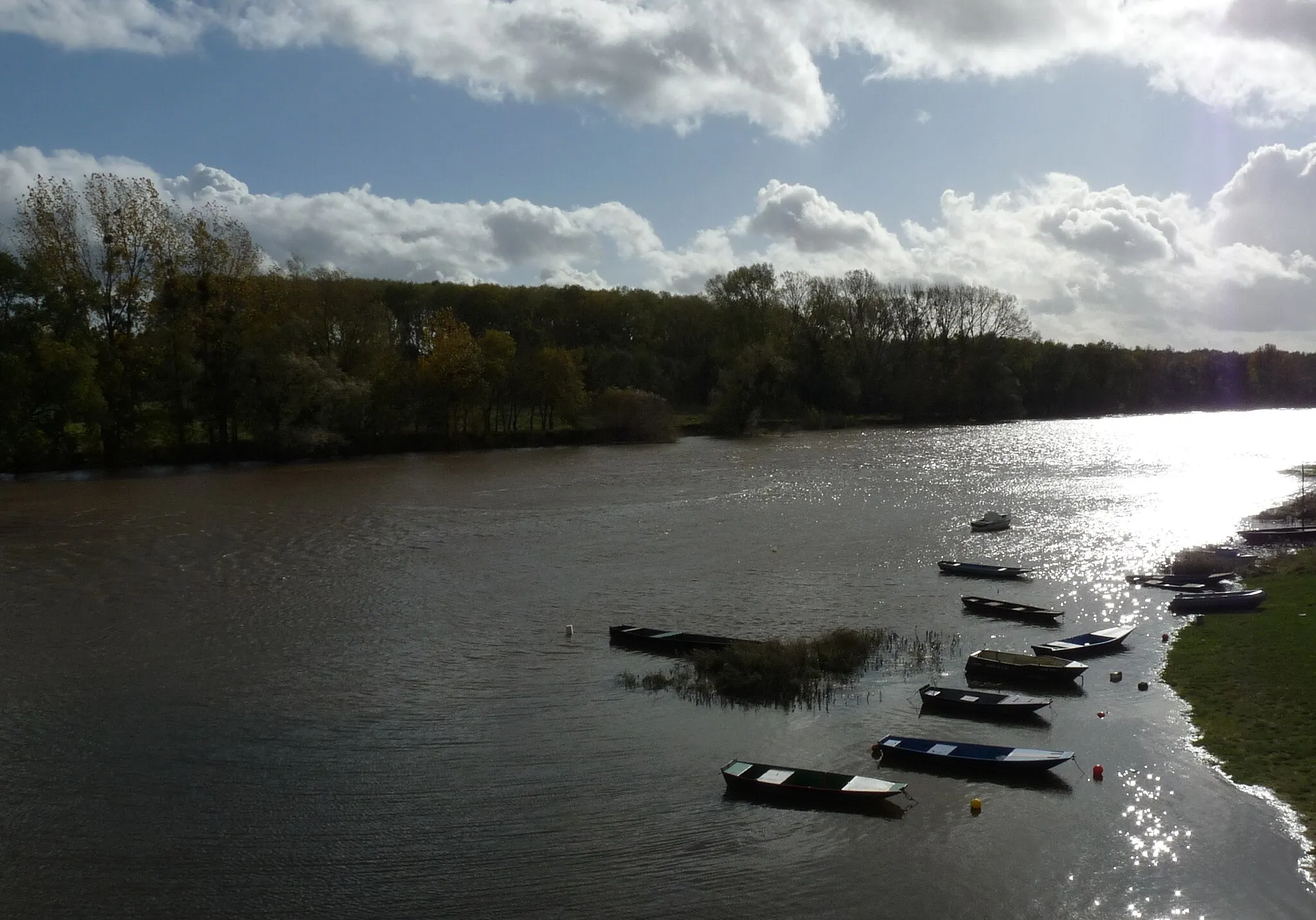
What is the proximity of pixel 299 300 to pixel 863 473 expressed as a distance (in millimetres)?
45285

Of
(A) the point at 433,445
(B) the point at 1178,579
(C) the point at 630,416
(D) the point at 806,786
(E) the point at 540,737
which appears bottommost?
(E) the point at 540,737

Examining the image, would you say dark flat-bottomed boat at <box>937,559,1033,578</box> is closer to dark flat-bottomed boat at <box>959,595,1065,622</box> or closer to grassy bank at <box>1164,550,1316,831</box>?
dark flat-bottomed boat at <box>959,595,1065,622</box>

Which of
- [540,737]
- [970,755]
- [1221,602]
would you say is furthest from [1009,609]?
[540,737]

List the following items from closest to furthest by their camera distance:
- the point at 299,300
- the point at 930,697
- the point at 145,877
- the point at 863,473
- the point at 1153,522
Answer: the point at 145,877 → the point at 930,697 → the point at 1153,522 → the point at 863,473 → the point at 299,300

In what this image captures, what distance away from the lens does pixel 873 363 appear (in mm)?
118750

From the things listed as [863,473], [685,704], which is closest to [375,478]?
[863,473]

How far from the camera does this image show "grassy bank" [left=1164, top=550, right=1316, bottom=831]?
53.1 feet

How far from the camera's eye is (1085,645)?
78.6 feet

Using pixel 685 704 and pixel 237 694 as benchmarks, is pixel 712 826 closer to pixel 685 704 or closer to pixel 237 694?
pixel 685 704

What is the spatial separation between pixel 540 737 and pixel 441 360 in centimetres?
6875

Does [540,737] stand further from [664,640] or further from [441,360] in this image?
[441,360]

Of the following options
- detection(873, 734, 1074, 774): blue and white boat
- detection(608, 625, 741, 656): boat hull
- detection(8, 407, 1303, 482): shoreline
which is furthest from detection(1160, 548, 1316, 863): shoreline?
detection(8, 407, 1303, 482): shoreline

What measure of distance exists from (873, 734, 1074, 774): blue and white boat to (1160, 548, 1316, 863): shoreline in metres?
2.81

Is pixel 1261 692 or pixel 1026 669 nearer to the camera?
pixel 1261 692
